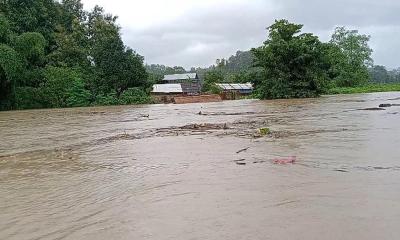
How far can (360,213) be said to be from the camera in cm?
323

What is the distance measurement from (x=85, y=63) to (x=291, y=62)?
18.6 meters

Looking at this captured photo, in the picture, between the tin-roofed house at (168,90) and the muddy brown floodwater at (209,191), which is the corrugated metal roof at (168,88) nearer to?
the tin-roofed house at (168,90)

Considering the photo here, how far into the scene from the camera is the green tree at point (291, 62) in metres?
32.8

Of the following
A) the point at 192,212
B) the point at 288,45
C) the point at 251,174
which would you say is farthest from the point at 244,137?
the point at 288,45

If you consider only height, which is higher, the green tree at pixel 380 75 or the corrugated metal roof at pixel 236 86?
the green tree at pixel 380 75

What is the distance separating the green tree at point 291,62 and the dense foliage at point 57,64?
10671mm

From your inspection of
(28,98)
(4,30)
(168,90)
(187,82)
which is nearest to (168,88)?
(168,90)

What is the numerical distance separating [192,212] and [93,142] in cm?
631

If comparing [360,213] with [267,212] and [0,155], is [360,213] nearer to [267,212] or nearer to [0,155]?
[267,212]

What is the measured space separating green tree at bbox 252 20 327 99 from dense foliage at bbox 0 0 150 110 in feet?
35.0

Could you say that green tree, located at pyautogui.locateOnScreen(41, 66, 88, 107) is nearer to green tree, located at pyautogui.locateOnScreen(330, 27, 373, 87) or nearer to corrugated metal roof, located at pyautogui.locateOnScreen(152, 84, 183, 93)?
corrugated metal roof, located at pyautogui.locateOnScreen(152, 84, 183, 93)

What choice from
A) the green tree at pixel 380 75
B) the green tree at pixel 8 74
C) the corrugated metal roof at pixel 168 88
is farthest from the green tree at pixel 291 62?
the green tree at pixel 380 75

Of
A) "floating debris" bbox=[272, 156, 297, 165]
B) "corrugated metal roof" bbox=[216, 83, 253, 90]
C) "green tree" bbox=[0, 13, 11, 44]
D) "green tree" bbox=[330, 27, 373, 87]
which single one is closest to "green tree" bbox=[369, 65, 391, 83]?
"green tree" bbox=[330, 27, 373, 87]

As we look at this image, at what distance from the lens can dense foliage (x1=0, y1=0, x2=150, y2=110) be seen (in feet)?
103
